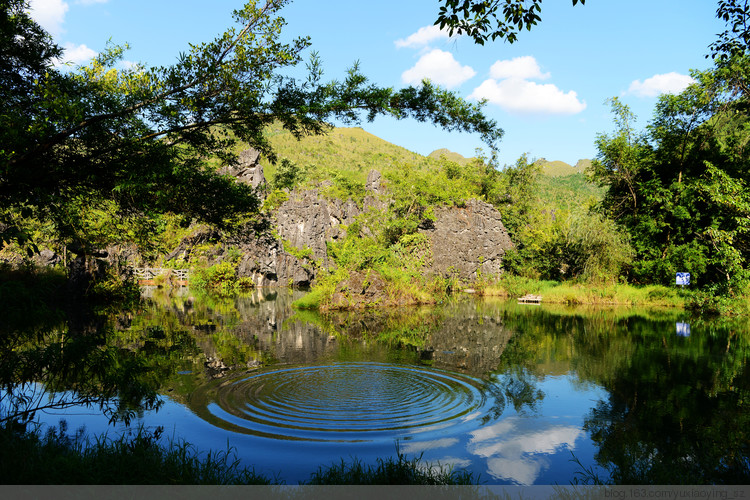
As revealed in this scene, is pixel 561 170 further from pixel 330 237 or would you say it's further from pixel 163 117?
pixel 163 117

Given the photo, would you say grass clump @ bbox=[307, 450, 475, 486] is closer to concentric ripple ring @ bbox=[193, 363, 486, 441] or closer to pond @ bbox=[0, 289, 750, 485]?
pond @ bbox=[0, 289, 750, 485]

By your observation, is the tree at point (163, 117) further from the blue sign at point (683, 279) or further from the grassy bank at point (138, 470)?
the blue sign at point (683, 279)

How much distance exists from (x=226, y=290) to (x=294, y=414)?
27.6 metres

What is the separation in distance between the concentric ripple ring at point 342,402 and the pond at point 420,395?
4 cm

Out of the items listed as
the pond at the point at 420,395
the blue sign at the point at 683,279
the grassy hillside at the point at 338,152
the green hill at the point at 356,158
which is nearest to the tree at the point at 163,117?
the pond at the point at 420,395

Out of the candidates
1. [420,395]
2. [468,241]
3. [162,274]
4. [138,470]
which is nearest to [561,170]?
[468,241]

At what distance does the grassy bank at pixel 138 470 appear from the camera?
3.96 meters

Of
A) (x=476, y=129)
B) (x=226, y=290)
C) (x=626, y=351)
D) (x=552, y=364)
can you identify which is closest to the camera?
(x=476, y=129)

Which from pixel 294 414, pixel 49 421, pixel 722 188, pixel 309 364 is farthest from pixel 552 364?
pixel 722 188

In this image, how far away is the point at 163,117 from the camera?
8617 millimetres

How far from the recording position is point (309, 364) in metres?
10.3

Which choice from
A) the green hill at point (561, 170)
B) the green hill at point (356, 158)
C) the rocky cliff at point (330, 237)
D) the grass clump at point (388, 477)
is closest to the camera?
the grass clump at point (388, 477)

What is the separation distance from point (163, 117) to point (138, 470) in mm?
6454

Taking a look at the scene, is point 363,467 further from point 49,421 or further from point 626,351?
point 626,351
